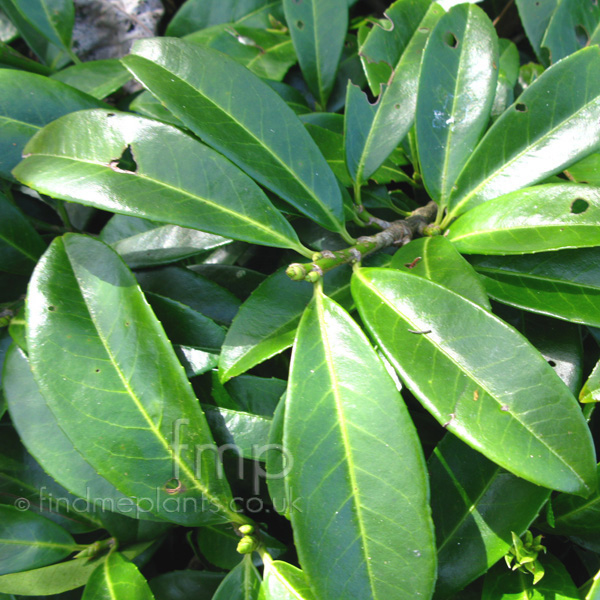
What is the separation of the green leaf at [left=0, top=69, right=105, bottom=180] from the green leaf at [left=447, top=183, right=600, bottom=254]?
0.78 metres

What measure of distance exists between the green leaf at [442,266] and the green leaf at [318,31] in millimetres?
568

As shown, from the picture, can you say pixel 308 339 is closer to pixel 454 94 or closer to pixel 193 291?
pixel 193 291

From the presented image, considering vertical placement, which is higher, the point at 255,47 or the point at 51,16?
the point at 51,16

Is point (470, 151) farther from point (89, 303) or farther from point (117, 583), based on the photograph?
point (117, 583)

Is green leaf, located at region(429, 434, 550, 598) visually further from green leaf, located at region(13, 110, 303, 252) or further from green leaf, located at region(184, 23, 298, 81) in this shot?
green leaf, located at region(184, 23, 298, 81)

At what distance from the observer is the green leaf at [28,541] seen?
89cm

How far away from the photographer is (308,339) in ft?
2.40

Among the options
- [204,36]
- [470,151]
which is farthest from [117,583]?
[204,36]

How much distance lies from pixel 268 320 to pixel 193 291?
21 centimetres

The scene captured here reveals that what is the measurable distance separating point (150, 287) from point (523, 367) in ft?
2.21

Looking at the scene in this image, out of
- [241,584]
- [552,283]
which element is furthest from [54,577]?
[552,283]

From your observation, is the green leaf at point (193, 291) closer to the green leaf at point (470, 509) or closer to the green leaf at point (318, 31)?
the green leaf at point (470, 509)

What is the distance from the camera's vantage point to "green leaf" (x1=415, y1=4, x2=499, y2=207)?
91 centimetres

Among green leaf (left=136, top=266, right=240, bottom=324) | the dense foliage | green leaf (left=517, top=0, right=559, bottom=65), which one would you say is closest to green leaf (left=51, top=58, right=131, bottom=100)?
the dense foliage
